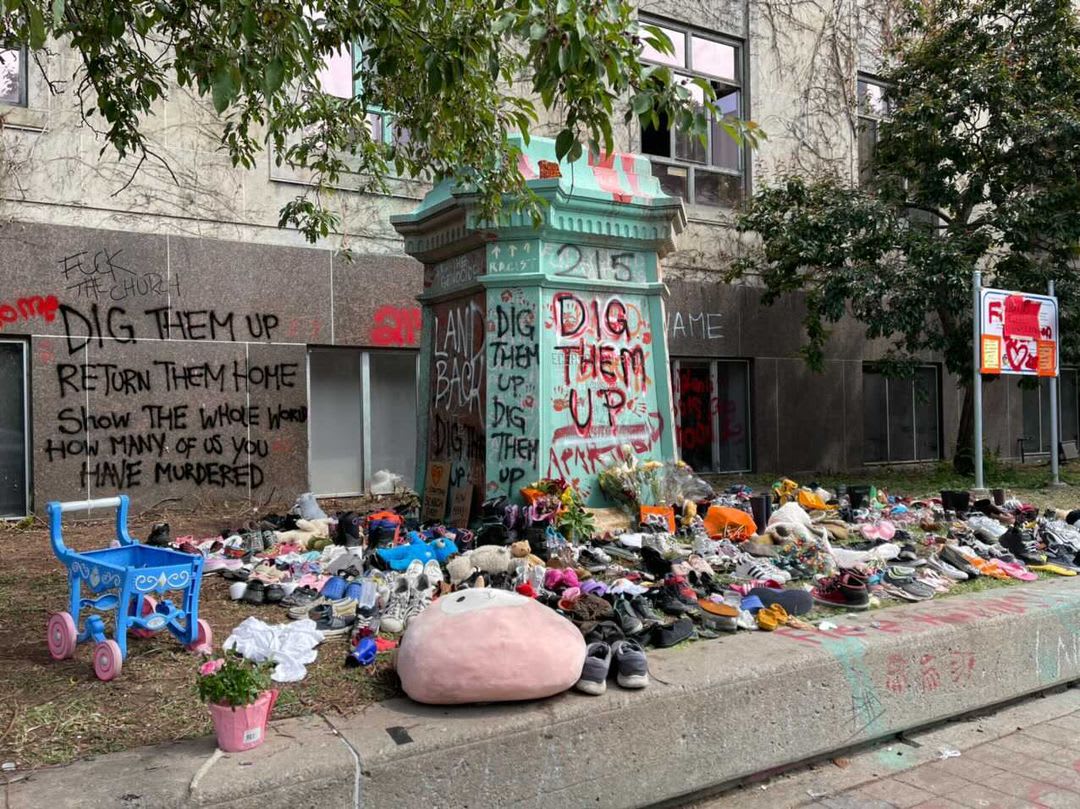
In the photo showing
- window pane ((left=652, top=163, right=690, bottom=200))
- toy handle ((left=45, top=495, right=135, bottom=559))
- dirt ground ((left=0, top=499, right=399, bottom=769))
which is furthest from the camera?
window pane ((left=652, top=163, right=690, bottom=200))

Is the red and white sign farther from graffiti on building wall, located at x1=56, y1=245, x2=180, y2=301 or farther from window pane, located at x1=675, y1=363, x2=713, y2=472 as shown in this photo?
graffiti on building wall, located at x1=56, y1=245, x2=180, y2=301

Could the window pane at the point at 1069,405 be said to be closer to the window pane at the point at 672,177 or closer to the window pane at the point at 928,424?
the window pane at the point at 928,424

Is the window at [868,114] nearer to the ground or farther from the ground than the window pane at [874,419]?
farther from the ground

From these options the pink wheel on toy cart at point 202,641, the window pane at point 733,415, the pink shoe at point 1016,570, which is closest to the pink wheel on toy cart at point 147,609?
the pink wheel on toy cart at point 202,641

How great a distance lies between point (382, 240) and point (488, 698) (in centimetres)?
861

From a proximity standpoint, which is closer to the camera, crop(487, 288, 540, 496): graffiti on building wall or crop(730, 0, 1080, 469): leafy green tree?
crop(487, 288, 540, 496): graffiti on building wall

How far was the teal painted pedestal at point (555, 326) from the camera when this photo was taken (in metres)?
6.88

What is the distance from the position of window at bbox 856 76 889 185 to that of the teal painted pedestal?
8878mm

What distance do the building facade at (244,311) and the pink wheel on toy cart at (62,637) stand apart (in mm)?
5848

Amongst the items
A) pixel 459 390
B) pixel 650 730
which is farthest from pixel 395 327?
pixel 650 730

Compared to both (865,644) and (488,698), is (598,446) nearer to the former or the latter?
(865,644)

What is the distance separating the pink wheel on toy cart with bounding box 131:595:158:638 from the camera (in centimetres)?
412

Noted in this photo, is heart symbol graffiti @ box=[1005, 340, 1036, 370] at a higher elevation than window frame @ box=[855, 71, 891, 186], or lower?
lower

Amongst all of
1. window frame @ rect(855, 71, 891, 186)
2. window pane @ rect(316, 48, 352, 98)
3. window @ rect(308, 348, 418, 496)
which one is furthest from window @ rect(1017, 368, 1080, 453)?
window pane @ rect(316, 48, 352, 98)
